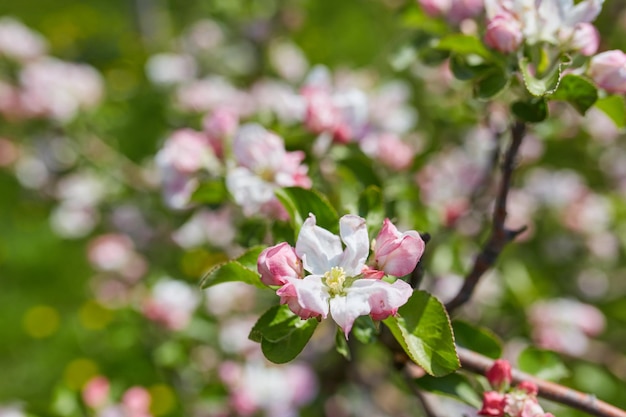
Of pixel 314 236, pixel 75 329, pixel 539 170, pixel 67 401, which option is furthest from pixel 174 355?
pixel 75 329

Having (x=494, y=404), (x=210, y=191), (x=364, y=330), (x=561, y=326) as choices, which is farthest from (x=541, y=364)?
(x=561, y=326)

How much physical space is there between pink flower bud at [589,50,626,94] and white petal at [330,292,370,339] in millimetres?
507

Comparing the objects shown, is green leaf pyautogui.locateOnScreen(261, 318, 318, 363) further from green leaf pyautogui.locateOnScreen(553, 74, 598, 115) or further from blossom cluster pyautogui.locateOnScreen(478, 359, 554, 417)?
green leaf pyautogui.locateOnScreen(553, 74, 598, 115)

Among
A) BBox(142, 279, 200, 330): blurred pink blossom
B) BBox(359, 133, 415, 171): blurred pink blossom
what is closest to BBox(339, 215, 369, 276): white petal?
BBox(359, 133, 415, 171): blurred pink blossom

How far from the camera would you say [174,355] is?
1.62 metres

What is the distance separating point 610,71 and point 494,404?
49 cm

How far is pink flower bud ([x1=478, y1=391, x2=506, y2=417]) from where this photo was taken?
0.84 metres

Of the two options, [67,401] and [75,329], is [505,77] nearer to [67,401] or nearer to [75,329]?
[67,401]

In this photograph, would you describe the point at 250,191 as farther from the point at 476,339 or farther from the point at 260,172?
the point at 476,339

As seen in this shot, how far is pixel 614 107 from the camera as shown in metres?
0.98

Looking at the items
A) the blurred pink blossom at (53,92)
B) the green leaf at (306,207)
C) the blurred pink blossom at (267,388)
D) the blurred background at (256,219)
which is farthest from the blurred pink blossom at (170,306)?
the green leaf at (306,207)

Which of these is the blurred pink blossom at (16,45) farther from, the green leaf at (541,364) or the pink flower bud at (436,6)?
the green leaf at (541,364)

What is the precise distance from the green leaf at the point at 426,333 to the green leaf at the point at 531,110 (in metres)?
0.33

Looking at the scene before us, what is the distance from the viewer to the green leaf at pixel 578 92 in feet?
2.96
